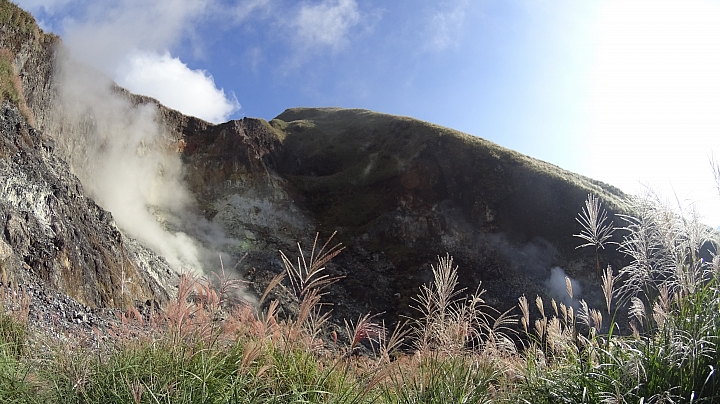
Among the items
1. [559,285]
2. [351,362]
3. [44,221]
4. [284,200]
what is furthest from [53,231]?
[559,285]

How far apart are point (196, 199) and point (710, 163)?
32.6 metres

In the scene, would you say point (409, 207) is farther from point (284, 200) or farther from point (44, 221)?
point (44, 221)

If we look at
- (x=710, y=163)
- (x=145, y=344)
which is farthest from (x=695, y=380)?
(x=145, y=344)

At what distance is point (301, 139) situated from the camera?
179ft

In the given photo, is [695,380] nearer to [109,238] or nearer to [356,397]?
[356,397]

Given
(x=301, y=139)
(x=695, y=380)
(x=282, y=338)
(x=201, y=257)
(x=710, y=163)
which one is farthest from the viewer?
(x=301, y=139)

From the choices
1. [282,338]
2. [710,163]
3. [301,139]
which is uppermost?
[301,139]

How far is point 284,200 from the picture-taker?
36.2m

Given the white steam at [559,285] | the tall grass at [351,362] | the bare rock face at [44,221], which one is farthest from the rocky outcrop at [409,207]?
the tall grass at [351,362]

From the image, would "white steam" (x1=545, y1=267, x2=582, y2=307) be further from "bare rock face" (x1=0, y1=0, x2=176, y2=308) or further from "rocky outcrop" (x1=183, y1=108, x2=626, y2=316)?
"bare rock face" (x1=0, y1=0, x2=176, y2=308)

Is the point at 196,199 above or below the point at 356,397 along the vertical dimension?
above

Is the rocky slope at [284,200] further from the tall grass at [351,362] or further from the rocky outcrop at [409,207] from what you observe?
the tall grass at [351,362]

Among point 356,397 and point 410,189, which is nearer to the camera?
point 356,397

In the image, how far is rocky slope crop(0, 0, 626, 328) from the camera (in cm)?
1602
